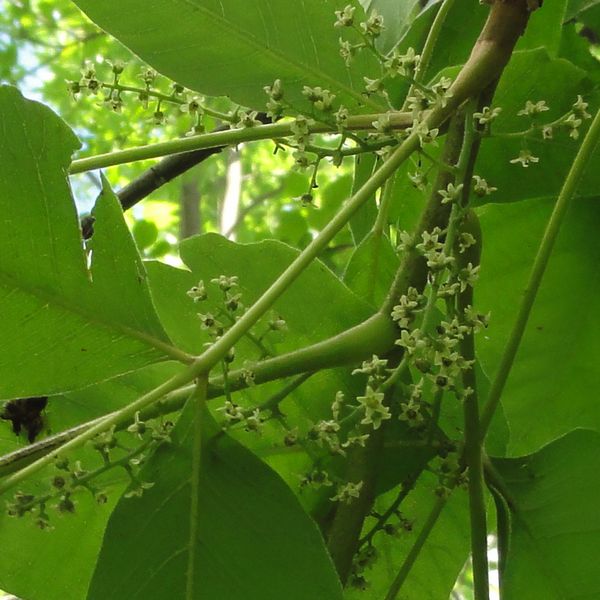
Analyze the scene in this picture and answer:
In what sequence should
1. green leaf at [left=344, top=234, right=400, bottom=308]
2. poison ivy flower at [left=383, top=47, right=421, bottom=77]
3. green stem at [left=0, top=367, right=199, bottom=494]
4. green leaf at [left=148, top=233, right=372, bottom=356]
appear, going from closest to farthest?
green stem at [left=0, top=367, right=199, bottom=494] → poison ivy flower at [left=383, top=47, right=421, bottom=77] → green leaf at [left=148, top=233, right=372, bottom=356] → green leaf at [left=344, top=234, right=400, bottom=308]

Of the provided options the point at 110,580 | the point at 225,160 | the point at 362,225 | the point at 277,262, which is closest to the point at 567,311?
the point at 362,225

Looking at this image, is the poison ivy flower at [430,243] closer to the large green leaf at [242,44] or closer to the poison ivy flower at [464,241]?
the poison ivy flower at [464,241]

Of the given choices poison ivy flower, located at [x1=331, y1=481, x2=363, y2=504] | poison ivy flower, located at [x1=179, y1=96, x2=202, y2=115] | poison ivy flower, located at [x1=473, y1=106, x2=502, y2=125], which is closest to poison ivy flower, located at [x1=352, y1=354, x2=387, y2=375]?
poison ivy flower, located at [x1=331, y1=481, x2=363, y2=504]

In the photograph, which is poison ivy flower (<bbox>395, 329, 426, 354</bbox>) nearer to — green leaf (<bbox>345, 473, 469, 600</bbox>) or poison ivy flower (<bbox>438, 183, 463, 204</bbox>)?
poison ivy flower (<bbox>438, 183, 463, 204</bbox>)

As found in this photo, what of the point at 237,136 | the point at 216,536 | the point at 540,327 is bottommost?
the point at 216,536

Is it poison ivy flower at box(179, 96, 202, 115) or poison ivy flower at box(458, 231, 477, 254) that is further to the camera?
poison ivy flower at box(179, 96, 202, 115)

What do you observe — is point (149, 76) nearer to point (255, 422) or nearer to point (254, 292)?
point (254, 292)

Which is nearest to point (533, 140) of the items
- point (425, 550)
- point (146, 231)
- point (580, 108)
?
point (580, 108)
